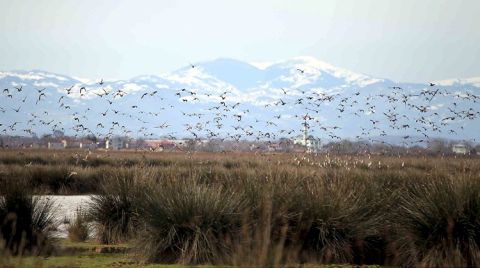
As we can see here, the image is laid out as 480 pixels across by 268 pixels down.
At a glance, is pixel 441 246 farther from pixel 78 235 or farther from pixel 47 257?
pixel 78 235

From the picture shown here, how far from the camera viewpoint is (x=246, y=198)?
53.5ft

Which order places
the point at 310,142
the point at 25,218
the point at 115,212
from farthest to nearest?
the point at 310,142 < the point at 115,212 < the point at 25,218

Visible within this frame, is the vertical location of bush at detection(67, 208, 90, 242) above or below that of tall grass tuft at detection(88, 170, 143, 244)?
below

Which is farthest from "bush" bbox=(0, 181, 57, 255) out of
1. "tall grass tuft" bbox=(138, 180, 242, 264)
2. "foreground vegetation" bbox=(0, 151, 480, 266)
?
"tall grass tuft" bbox=(138, 180, 242, 264)

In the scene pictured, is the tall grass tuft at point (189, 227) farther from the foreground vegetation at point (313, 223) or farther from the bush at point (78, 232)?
the bush at point (78, 232)

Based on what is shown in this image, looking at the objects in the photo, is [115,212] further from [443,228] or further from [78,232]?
[443,228]

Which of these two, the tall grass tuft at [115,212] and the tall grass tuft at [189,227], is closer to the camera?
the tall grass tuft at [189,227]

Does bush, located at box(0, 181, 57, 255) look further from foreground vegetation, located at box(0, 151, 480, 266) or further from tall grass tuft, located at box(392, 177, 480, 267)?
tall grass tuft, located at box(392, 177, 480, 267)

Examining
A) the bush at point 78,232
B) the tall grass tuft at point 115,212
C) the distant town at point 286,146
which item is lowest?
the bush at point 78,232

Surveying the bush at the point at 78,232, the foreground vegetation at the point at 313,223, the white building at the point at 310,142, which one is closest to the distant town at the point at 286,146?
the white building at the point at 310,142

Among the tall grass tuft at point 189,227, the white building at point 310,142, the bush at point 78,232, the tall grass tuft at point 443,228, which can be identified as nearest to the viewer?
the tall grass tuft at point 443,228

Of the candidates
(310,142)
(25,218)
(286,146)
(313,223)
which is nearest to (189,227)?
(313,223)

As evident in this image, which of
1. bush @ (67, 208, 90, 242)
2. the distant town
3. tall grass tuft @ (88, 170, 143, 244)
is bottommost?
bush @ (67, 208, 90, 242)

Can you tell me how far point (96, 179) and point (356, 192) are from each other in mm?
22017
